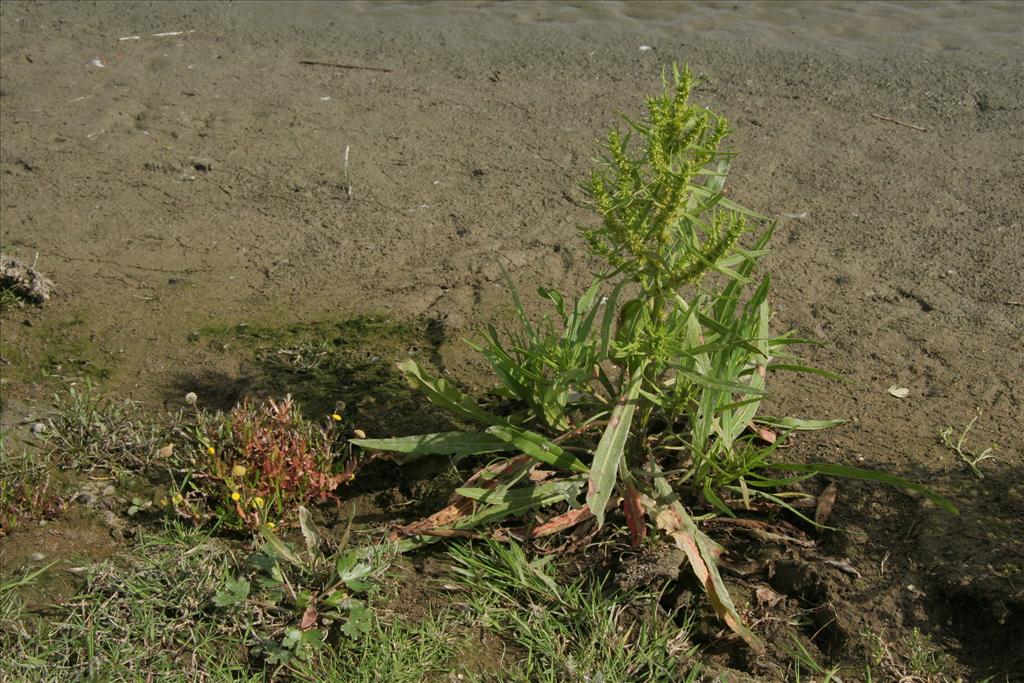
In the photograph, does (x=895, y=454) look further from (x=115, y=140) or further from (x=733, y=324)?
(x=115, y=140)

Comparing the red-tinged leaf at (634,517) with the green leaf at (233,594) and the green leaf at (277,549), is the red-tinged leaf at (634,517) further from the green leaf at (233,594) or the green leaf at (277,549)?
the green leaf at (233,594)

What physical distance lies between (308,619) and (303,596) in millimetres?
68

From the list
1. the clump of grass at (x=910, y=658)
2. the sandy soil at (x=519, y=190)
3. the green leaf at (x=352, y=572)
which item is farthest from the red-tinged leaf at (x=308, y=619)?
the clump of grass at (x=910, y=658)

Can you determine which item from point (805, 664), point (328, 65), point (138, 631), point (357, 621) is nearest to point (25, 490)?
point (138, 631)

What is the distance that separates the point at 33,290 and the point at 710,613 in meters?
3.16

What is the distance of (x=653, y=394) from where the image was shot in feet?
10.5

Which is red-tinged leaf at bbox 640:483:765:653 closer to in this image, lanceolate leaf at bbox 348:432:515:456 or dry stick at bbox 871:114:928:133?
lanceolate leaf at bbox 348:432:515:456

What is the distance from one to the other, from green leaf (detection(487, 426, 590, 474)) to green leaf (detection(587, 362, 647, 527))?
16 cm

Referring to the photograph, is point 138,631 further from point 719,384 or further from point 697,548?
point 719,384

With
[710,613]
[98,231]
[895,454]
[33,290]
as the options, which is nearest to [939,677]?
[710,613]

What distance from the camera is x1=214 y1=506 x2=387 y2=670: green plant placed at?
284 centimetres

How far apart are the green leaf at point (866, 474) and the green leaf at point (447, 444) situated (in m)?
0.88

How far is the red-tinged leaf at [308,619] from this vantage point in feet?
9.34

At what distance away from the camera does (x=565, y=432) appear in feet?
10.9
